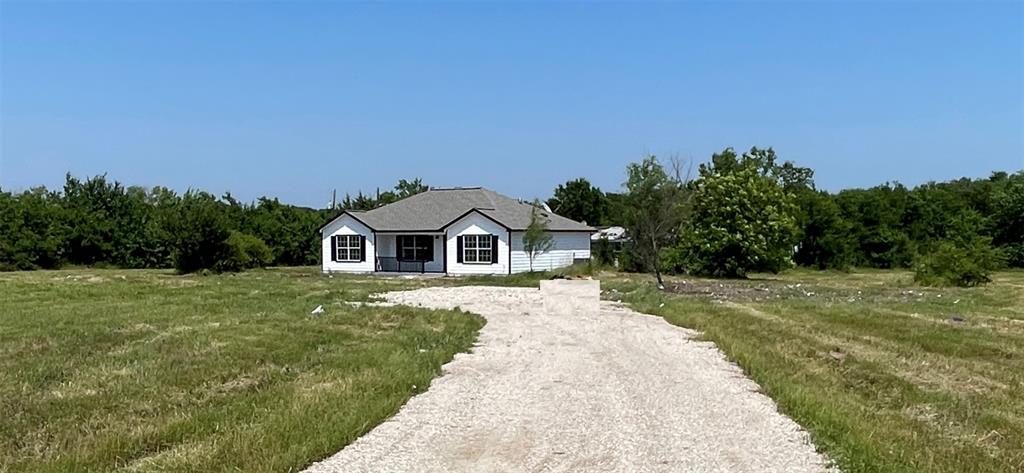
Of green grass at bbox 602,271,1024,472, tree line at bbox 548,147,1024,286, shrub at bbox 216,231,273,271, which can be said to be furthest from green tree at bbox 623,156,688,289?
shrub at bbox 216,231,273,271

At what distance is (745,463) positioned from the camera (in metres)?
6.30

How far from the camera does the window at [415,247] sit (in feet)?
137

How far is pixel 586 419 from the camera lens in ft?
25.7

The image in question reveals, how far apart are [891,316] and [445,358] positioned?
11.3 m

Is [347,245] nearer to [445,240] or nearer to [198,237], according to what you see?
[445,240]

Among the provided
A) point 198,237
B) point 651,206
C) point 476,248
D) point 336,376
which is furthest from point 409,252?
point 336,376

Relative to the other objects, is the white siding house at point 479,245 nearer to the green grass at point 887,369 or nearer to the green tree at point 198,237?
the green tree at point 198,237

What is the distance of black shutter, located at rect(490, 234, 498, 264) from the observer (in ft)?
127

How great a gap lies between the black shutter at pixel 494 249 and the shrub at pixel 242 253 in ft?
40.5

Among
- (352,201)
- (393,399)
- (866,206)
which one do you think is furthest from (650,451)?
(352,201)

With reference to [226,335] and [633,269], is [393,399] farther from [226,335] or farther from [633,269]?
[633,269]

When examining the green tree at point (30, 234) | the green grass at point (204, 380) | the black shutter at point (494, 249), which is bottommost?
the green grass at point (204, 380)

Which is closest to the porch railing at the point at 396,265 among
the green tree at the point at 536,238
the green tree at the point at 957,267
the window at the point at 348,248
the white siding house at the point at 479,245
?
the window at the point at 348,248

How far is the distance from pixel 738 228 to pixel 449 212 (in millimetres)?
14298
